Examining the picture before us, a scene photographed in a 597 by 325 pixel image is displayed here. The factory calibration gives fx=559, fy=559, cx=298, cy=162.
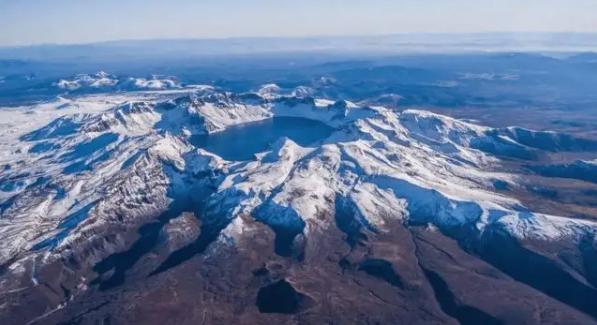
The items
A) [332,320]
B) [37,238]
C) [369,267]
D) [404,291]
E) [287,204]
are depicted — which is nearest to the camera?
[332,320]

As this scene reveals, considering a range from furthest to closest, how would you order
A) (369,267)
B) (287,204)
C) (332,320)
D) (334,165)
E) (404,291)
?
(334,165) → (287,204) → (369,267) → (404,291) → (332,320)

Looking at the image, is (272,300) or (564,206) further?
(564,206)

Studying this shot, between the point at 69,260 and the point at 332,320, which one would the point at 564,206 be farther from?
the point at 69,260

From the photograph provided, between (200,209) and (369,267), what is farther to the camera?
(200,209)

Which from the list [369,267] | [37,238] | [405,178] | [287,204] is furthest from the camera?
[405,178]

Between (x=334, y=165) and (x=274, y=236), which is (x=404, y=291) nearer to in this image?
(x=274, y=236)

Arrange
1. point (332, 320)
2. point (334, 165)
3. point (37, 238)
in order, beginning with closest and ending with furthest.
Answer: point (332, 320), point (37, 238), point (334, 165)

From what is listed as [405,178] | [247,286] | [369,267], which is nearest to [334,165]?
[405,178]

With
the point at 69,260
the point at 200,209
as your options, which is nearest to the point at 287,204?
the point at 200,209
